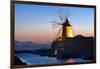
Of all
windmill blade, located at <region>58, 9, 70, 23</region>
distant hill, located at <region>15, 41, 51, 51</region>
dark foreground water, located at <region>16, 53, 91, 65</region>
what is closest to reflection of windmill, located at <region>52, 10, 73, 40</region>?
windmill blade, located at <region>58, 9, 70, 23</region>

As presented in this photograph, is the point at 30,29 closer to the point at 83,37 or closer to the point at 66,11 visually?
the point at 66,11

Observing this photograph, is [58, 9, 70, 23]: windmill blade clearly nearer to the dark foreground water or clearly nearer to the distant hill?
the distant hill

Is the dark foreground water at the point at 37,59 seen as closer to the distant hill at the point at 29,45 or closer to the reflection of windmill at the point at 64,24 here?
the distant hill at the point at 29,45

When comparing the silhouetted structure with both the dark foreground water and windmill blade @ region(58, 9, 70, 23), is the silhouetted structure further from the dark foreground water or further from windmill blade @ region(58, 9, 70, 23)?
windmill blade @ region(58, 9, 70, 23)

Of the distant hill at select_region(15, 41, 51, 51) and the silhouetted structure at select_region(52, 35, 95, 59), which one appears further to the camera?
the silhouetted structure at select_region(52, 35, 95, 59)

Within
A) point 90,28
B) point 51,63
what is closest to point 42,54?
point 51,63

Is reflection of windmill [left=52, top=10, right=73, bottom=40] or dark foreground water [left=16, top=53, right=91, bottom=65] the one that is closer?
dark foreground water [left=16, top=53, right=91, bottom=65]

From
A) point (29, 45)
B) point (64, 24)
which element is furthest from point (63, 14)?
point (29, 45)

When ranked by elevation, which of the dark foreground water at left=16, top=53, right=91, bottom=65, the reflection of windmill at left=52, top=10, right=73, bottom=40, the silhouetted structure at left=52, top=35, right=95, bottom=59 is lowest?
the dark foreground water at left=16, top=53, right=91, bottom=65

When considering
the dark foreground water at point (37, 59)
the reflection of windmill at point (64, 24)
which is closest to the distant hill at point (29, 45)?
the dark foreground water at point (37, 59)

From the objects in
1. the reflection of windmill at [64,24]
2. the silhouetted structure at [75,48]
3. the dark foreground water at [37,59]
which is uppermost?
the reflection of windmill at [64,24]

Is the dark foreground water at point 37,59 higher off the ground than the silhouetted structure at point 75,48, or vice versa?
the silhouetted structure at point 75,48

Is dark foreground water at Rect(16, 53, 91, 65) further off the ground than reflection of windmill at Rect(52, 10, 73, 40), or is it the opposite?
reflection of windmill at Rect(52, 10, 73, 40)

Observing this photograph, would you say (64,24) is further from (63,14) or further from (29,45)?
(29,45)
